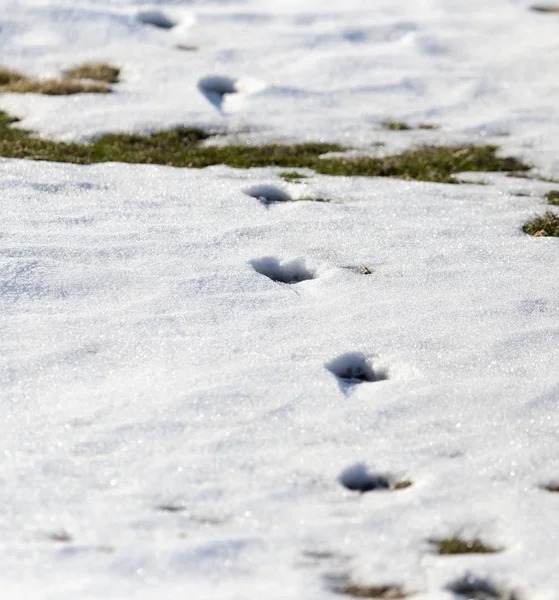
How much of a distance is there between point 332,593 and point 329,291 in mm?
2724

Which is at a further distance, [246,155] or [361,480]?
[246,155]

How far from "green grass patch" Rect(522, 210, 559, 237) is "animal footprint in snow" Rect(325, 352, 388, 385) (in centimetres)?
253

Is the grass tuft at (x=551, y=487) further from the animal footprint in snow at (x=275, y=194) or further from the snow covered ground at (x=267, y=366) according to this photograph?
the animal footprint in snow at (x=275, y=194)

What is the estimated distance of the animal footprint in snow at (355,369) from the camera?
531 cm

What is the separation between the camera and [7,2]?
11.9 meters

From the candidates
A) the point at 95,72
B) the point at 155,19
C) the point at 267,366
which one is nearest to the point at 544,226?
the point at 267,366

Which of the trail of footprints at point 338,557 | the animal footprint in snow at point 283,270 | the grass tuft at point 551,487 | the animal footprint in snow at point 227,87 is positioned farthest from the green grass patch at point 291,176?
the grass tuft at point 551,487

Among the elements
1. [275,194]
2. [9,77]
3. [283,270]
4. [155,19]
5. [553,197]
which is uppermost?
[155,19]

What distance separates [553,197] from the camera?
25.9 ft

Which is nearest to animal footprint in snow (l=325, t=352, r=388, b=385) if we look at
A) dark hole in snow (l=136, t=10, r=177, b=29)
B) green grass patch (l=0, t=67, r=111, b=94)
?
green grass patch (l=0, t=67, r=111, b=94)

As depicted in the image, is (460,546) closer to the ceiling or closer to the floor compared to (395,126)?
closer to the floor

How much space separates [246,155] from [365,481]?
4.74 m

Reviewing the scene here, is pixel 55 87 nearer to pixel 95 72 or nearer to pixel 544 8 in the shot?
pixel 95 72

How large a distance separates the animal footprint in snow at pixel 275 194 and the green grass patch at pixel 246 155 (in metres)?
0.62
